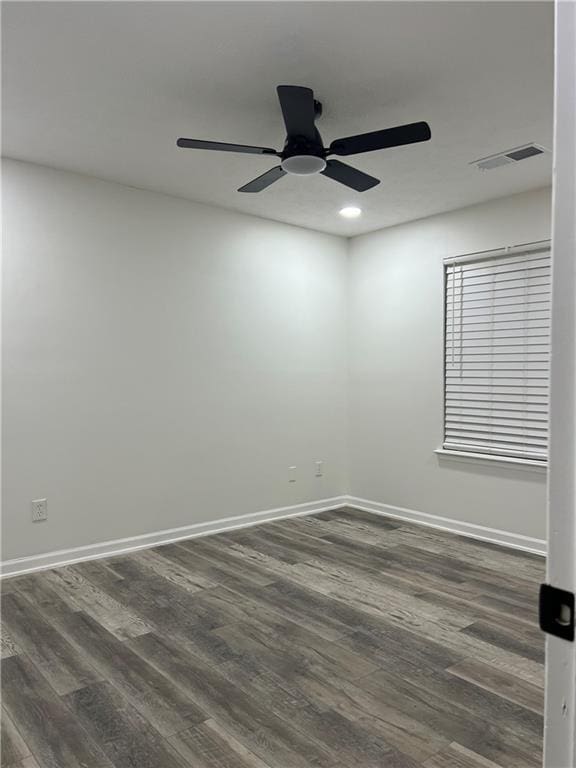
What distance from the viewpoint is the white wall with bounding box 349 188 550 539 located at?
433 centimetres

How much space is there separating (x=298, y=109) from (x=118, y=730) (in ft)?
8.32

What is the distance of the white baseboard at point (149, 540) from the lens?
3.73 m

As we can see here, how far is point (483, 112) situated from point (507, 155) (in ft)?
2.07

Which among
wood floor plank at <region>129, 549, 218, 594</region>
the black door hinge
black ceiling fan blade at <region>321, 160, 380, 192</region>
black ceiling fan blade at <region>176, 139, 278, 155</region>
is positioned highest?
black ceiling fan blade at <region>176, 139, 278, 155</region>

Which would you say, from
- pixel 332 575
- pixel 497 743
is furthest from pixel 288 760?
pixel 332 575

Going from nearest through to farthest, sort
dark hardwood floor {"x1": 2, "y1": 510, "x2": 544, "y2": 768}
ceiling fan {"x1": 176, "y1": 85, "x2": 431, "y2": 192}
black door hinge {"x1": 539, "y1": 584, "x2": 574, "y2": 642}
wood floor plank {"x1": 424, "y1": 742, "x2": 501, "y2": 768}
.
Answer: black door hinge {"x1": 539, "y1": 584, "x2": 574, "y2": 642} → wood floor plank {"x1": 424, "y1": 742, "x2": 501, "y2": 768} → dark hardwood floor {"x1": 2, "y1": 510, "x2": 544, "y2": 768} → ceiling fan {"x1": 176, "y1": 85, "x2": 431, "y2": 192}

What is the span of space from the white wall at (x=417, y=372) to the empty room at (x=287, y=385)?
0.02m

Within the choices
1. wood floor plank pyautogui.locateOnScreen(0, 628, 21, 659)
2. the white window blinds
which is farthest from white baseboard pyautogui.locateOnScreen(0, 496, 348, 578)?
the white window blinds

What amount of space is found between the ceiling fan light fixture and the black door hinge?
241 centimetres

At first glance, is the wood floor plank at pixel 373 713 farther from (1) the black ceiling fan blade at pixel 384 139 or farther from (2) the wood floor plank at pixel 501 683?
(1) the black ceiling fan blade at pixel 384 139

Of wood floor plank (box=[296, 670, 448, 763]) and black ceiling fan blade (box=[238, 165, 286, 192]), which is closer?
wood floor plank (box=[296, 670, 448, 763])

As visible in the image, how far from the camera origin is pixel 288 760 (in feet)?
6.34

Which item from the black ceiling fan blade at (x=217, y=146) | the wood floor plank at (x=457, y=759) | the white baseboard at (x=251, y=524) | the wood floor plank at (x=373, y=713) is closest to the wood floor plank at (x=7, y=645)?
the white baseboard at (x=251, y=524)

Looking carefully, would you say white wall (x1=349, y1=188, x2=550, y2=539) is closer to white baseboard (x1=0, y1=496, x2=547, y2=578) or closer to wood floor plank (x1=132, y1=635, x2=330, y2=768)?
white baseboard (x1=0, y1=496, x2=547, y2=578)
